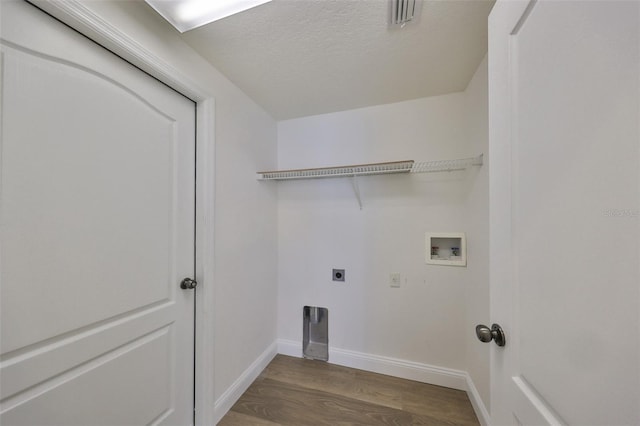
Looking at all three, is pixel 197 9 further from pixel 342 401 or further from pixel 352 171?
pixel 342 401

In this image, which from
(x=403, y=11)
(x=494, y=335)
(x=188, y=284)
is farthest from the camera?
(x=188, y=284)

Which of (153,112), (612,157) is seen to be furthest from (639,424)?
(153,112)

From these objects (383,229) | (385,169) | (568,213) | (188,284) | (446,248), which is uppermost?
(385,169)

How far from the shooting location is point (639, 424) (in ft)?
1.14

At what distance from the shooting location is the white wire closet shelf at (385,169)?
1.59 metres

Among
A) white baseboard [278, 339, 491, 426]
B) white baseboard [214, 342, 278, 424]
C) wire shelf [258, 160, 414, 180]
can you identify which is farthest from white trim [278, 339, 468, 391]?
wire shelf [258, 160, 414, 180]

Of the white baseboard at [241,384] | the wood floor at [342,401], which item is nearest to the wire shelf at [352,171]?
the white baseboard at [241,384]

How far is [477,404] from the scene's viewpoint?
148 cm

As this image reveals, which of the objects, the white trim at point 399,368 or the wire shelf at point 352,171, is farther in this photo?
the white trim at point 399,368

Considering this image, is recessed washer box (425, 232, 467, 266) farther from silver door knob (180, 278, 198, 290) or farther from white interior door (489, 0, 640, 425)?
silver door knob (180, 278, 198, 290)

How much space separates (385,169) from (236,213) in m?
1.17

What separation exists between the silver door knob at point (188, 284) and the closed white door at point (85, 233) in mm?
33

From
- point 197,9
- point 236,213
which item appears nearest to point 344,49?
point 197,9

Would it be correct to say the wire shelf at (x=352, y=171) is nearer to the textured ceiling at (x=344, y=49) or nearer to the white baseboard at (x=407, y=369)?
the textured ceiling at (x=344, y=49)
